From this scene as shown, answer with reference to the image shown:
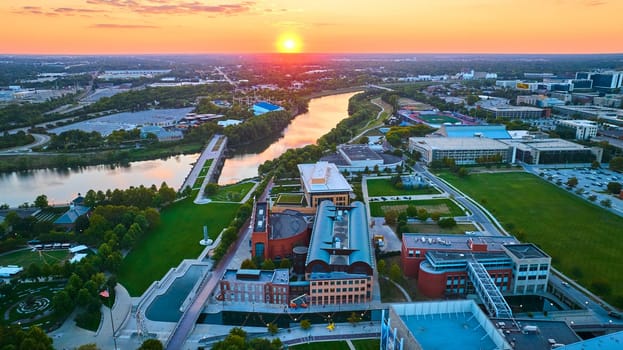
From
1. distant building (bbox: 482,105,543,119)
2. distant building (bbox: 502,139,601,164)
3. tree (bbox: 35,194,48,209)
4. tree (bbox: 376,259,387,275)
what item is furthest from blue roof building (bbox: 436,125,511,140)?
tree (bbox: 35,194,48,209)

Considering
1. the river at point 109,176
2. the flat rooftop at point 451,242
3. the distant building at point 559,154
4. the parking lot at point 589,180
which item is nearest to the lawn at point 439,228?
the flat rooftop at point 451,242

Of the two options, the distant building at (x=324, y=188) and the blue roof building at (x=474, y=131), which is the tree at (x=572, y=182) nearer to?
the blue roof building at (x=474, y=131)

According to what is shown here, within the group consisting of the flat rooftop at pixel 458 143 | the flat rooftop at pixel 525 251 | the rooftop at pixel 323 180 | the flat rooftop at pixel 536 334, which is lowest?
the flat rooftop at pixel 525 251

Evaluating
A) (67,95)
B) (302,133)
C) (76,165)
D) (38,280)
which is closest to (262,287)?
(38,280)

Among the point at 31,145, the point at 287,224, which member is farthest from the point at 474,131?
the point at 31,145

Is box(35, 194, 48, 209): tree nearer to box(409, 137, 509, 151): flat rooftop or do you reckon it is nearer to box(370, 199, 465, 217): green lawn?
box(370, 199, 465, 217): green lawn

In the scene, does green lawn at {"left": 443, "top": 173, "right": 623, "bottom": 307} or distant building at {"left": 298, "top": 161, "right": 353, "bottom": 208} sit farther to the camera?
distant building at {"left": 298, "top": 161, "right": 353, "bottom": 208}
